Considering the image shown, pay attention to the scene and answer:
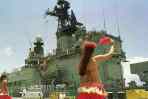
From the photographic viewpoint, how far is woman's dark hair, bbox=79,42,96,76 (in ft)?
17.1

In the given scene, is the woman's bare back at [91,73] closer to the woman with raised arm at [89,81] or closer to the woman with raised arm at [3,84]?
the woman with raised arm at [89,81]

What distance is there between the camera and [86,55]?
17.5 ft

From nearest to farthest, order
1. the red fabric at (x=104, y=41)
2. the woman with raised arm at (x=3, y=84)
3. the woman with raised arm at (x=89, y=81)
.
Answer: the woman with raised arm at (x=89, y=81), the red fabric at (x=104, y=41), the woman with raised arm at (x=3, y=84)

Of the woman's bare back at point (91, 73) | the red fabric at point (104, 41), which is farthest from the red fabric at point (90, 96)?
the red fabric at point (104, 41)

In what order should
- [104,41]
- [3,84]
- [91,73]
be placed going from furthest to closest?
[3,84] → [104,41] → [91,73]

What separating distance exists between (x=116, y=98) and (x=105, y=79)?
21323 mm

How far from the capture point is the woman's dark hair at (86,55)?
17.1 feet

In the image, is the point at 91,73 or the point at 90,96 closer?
the point at 90,96

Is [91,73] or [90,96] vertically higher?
[91,73]

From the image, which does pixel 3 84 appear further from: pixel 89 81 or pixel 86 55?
pixel 86 55

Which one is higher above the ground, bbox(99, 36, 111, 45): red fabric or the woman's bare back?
bbox(99, 36, 111, 45): red fabric

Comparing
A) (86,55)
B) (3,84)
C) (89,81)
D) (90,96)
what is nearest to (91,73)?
(89,81)

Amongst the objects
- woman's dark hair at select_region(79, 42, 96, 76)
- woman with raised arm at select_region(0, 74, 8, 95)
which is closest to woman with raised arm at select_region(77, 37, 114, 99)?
woman's dark hair at select_region(79, 42, 96, 76)

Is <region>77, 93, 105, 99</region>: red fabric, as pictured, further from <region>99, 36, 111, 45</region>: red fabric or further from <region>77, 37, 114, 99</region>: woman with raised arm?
<region>99, 36, 111, 45</region>: red fabric
